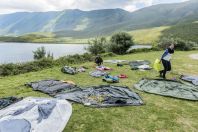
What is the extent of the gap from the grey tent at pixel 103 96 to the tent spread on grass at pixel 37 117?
105 inches

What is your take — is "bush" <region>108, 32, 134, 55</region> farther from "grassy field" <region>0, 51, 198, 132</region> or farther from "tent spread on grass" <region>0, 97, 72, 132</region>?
"tent spread on grass" <region>0, 97, 72, 132</region>

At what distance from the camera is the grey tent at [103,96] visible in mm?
9656

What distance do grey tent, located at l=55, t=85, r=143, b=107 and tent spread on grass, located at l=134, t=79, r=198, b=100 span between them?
147cm

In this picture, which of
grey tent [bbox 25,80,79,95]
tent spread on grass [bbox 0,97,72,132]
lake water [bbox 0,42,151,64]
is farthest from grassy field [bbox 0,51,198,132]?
lake water [bbox 0,42,151,64]

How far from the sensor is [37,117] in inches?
245

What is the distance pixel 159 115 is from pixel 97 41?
87.3 feet

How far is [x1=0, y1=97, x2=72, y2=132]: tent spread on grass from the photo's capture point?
5709 mm

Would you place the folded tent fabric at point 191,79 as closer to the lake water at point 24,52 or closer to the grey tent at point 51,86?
the grey tent at point 51,86

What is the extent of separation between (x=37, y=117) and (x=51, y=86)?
621cm

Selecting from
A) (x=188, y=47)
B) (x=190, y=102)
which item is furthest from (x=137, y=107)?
(x=188, y=47)

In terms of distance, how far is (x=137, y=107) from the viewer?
944 centimetres

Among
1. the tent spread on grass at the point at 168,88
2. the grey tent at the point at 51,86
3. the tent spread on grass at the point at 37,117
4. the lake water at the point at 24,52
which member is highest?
the tent spread on grass at the point at 37,117

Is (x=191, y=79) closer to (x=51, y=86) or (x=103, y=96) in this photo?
(x=103, y=96)

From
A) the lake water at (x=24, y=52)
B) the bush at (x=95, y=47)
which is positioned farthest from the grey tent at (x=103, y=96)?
the bush at (x=95, y=47)
